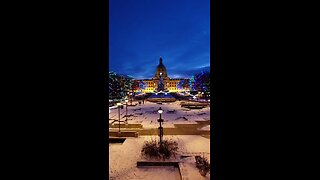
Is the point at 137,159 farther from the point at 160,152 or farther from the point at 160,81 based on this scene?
the point at 160,81

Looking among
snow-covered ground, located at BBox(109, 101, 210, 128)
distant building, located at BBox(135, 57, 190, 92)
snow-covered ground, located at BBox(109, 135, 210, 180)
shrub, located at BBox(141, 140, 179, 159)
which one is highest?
distant building, located at BBox(135, 57, 190, 92)

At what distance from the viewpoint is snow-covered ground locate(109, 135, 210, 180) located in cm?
792

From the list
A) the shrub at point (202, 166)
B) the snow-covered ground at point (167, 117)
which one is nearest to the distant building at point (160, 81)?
the snow-covered ground at point (167, 117)

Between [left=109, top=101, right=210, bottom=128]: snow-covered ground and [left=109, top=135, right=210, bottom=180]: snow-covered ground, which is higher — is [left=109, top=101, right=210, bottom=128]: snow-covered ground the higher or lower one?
the higher one

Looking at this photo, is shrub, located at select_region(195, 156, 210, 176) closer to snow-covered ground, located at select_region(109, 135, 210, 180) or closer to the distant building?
snow-covered ground, located at select_region(109, 135, 210, 180)

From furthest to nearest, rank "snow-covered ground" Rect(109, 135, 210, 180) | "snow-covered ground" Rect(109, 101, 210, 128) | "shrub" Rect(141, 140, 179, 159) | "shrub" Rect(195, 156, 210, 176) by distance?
"snow-covered ground" Rect(109, 101, 210, 128) < "shrub" Rect(141, 140, 179, 159) < "snow-covered ground" Rect(109, 135, 210, 180) < "shrub" Rect(195, 156, 210, 176)

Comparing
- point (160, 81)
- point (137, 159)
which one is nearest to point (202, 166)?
point (137, 159)

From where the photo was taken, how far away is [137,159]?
9.61 m

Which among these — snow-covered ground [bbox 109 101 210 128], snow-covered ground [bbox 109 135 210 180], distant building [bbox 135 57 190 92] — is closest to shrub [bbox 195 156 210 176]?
snow-covered ground [bbox 109 135 210 180]

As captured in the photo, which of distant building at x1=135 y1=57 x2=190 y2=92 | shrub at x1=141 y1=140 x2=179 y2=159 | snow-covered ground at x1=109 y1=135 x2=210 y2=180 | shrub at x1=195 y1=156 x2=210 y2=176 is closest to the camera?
shrub at x1=195 y1=156 x2=210 y2=176

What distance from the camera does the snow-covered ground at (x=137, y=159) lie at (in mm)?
7922
